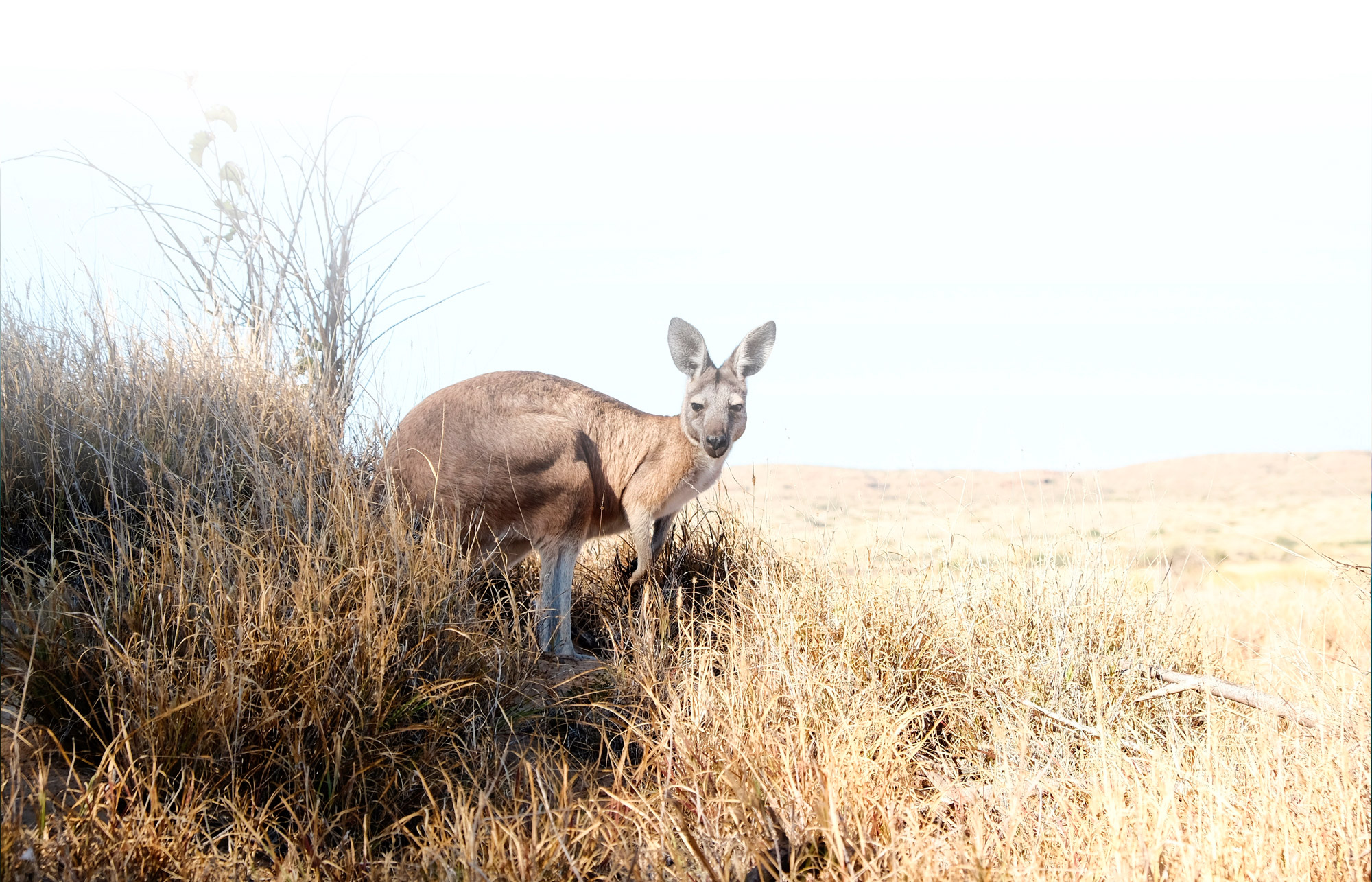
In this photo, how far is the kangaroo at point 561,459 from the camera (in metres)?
6.45

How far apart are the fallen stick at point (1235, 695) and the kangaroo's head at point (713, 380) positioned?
302 centimetres

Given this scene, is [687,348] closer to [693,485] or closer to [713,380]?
[713,380]

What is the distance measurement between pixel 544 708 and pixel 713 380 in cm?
292

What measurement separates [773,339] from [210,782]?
470 centimetres

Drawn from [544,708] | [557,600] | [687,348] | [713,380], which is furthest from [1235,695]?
[687,348]

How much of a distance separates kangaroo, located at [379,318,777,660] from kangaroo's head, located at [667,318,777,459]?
10mm

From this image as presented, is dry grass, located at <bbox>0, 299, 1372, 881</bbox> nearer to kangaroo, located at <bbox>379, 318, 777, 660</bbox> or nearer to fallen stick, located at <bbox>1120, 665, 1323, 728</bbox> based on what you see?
fallen stick, located at <bbox>1120, 665, 1323, 728</bbox>

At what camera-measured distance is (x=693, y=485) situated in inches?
276

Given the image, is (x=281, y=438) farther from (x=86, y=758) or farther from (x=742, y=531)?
(x=742, y=531)

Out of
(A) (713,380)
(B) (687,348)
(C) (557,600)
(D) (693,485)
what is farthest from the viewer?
(B) (687,348)

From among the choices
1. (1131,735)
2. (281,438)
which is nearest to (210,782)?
(281,438)

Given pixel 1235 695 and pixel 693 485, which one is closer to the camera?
pixel 1235 695

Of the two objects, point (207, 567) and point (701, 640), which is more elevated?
point (207, 567)

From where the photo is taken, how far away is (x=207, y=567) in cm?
481
